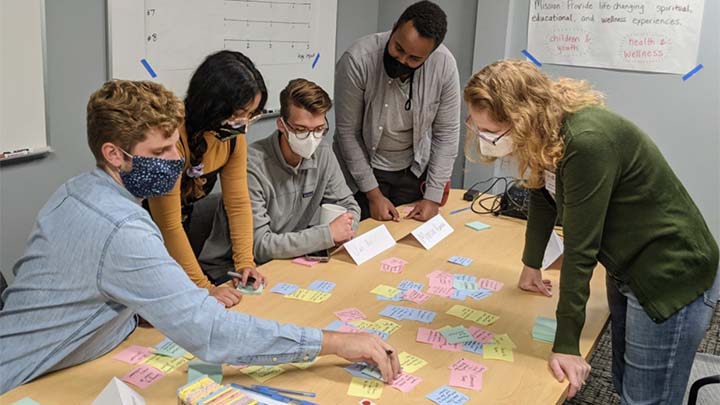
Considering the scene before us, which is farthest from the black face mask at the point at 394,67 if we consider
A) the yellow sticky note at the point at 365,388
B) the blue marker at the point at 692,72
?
the blue marker at the point at 692,72

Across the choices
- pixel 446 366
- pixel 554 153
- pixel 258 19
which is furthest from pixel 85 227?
pixel 258 19

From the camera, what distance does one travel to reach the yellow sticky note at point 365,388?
4.27 feet

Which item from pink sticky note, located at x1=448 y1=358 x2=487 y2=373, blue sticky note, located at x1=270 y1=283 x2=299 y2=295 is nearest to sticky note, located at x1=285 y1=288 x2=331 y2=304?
blue sticky note, located at x1=270 y1=283 x2=299 y2=295

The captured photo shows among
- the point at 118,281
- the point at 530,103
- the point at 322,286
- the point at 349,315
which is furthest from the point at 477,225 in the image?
the point at 118,281

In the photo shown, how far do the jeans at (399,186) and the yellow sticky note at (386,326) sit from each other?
3.72 feet

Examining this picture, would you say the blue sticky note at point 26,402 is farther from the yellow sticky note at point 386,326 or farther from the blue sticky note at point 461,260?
the blue sticky note at point 461,260

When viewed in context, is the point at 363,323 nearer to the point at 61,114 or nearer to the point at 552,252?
the point at 552,252

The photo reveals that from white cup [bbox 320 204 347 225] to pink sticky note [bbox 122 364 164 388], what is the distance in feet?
2.97

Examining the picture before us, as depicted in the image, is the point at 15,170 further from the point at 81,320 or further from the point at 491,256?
the point at 491,256

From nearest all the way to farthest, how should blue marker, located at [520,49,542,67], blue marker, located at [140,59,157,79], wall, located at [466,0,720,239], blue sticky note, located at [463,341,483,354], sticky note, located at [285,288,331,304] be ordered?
blue sticky note, located at [463,341,483,354], sticky note, located at [285,288,331,304], blue marker, located at [140,59,157,79], wall, located at [466,0,720,239], blue marker, located at [520,49,542,67]

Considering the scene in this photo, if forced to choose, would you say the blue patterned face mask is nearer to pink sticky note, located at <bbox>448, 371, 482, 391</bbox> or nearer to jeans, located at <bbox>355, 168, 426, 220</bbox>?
pink sticky note, located at <bbox>448, 371, 482, 391</bbox>

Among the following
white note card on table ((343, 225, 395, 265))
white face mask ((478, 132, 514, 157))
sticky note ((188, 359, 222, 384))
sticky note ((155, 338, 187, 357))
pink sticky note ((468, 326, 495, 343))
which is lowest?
pink sticky note ((468, 326, 495, 343))

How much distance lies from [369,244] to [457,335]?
616mm

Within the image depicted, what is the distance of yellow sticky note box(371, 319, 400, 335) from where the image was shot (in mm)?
1598
